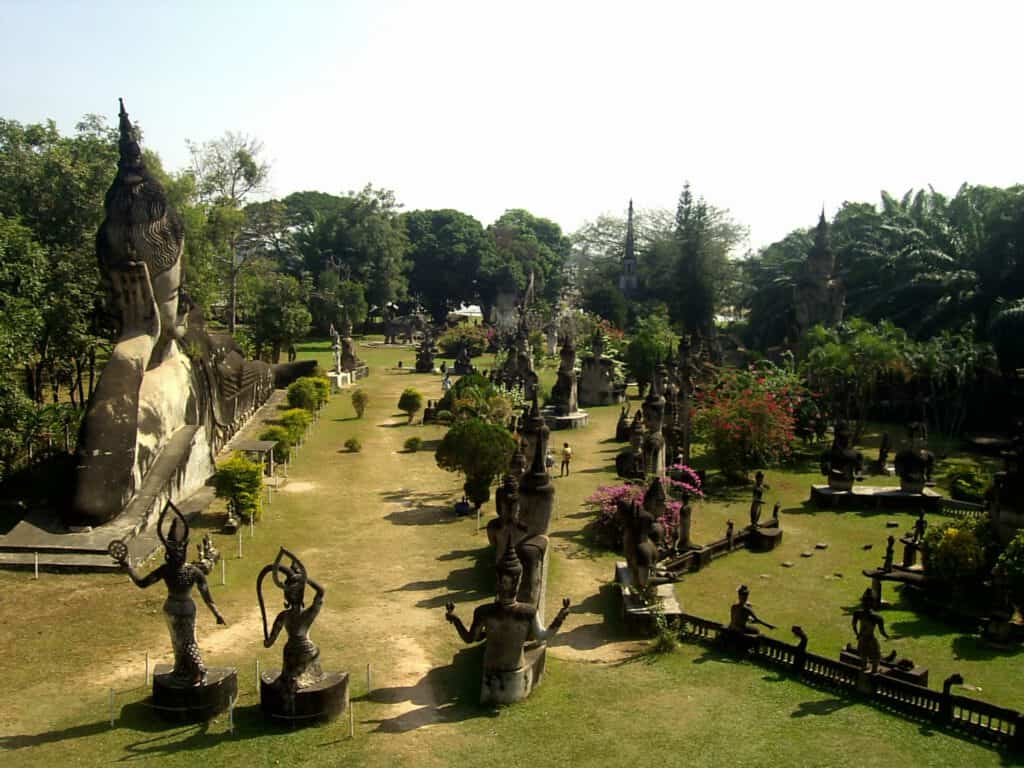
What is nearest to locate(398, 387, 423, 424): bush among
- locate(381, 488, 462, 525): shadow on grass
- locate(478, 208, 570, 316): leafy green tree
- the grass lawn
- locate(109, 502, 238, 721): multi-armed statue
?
locate(381, 488, 462, 525): shadow on grass

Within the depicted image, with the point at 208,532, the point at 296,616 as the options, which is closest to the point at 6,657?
the point at 296,616

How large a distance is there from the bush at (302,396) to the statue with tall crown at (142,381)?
446 inches

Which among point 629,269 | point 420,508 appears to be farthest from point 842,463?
point 629,269

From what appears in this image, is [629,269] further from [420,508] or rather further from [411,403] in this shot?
[420,508]

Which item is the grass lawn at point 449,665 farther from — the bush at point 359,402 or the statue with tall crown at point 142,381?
the bush at point 359,402

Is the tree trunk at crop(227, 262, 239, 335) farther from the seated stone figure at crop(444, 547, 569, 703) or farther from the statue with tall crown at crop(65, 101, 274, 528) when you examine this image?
the seated stone figure at crop(444, 547, 569, 703)

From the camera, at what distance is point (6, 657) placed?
13688 millimetres

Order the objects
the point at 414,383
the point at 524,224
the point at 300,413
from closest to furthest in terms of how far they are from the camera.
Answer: the point at 300,413
the point at 414,383
the point at 524,224

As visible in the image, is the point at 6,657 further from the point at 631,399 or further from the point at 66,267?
the point at 631,399

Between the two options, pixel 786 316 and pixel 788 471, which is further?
pixel 786 316

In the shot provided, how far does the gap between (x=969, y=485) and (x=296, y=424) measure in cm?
2208

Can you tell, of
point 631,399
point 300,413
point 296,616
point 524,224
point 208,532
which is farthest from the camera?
point 524,224

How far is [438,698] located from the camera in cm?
1274

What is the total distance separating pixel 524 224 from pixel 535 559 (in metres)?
88.6
